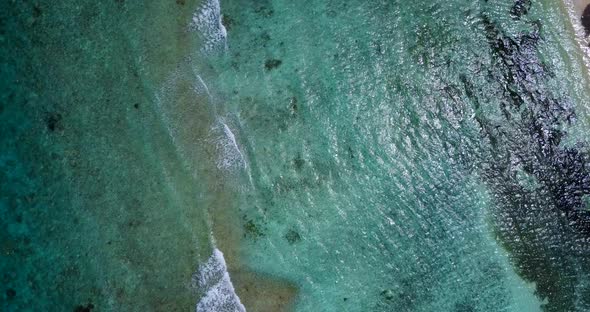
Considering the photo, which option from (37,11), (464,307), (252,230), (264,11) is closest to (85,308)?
(252,230)

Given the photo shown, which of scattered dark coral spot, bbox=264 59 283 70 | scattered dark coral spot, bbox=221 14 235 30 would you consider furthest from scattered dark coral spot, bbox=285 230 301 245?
scattered dark coral spot, bbox=221 14 235 30

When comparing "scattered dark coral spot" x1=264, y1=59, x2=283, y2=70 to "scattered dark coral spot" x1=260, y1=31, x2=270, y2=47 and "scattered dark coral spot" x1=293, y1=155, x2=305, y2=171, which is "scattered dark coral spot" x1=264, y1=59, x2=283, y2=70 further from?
"scattered dark coral spot" x1=293, y1=155, x2=305, y2=171

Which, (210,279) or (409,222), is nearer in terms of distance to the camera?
(210,279)

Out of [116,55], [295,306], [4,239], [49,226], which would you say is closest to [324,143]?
[295,306]

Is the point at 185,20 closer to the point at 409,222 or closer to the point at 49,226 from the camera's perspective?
the point at 49,226

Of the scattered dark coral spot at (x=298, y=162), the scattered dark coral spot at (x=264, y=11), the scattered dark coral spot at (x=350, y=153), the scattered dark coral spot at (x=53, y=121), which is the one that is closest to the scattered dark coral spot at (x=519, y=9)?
the scattered dark coral spot at (x=350, y=153)

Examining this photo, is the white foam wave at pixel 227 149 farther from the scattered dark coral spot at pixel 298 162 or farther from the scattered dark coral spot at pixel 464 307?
the scattered dark coral spot at pixel 464 307

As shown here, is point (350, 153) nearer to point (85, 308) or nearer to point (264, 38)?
point (264, 38)
